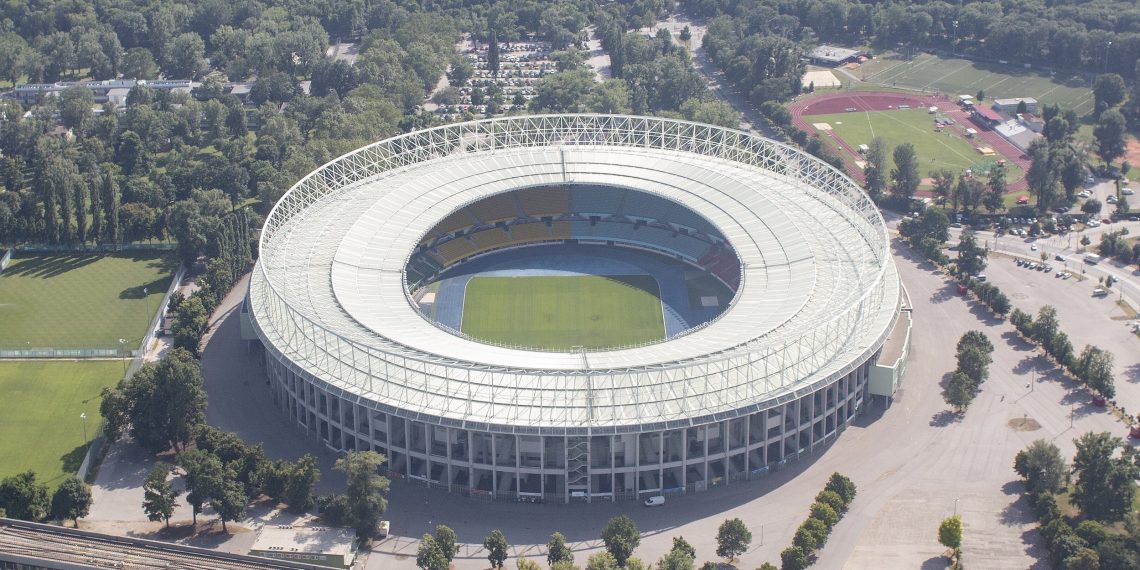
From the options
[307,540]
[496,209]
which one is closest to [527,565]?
[307,540]

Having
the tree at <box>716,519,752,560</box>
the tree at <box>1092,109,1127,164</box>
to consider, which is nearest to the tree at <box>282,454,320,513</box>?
the tree at <box>716,519,752,560</box>

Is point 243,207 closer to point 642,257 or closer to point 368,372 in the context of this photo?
point 642,257

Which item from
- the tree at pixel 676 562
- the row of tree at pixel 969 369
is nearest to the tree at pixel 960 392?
the row of tree at pixel 969 369

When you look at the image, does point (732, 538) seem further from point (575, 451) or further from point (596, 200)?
Answer: point (596, 200)

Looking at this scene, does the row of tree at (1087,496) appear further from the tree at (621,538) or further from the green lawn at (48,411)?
the green lawn at (48,411)

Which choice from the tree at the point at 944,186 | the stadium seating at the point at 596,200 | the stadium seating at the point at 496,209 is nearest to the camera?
the stadium seating at the point at 496,209
